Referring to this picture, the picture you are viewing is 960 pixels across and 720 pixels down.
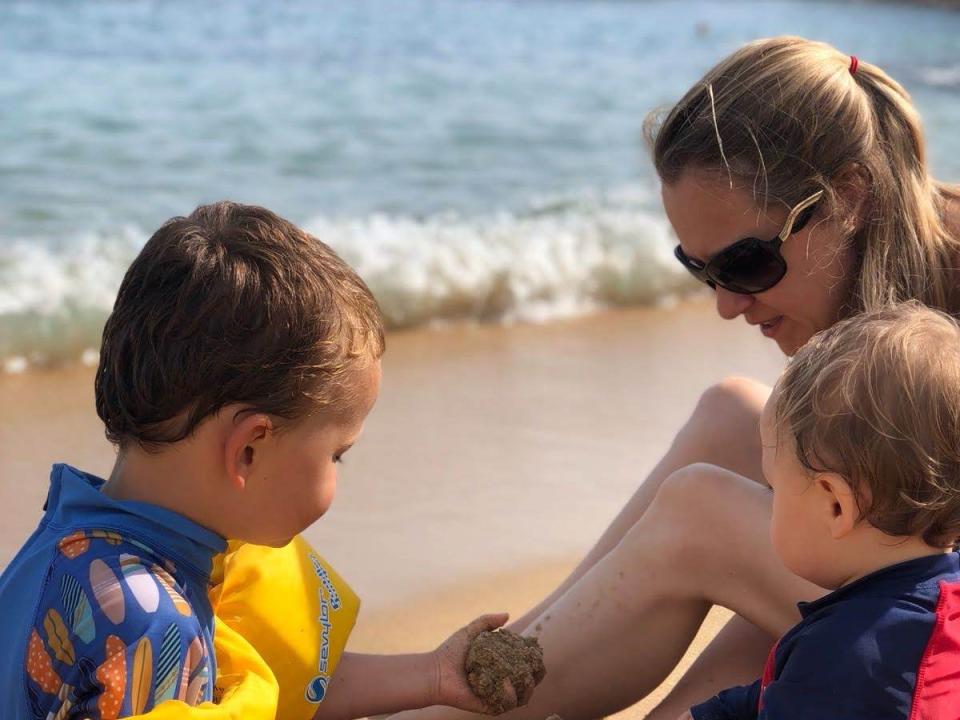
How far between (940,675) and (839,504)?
0.25 m

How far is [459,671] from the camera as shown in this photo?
86.0 inches

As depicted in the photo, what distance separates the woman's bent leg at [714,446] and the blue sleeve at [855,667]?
2.90 ft

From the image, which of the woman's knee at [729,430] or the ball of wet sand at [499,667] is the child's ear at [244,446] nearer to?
the ball of wet sand at [499,667]

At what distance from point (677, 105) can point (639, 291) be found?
3.43 m

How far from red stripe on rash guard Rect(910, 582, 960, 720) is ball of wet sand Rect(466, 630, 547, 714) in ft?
2.37

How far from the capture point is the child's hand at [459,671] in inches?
85.6

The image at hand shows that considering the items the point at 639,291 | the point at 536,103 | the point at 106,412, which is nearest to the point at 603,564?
the point at 106,412

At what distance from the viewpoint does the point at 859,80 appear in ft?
7.95

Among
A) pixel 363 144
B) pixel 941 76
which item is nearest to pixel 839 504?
pixel 363 144

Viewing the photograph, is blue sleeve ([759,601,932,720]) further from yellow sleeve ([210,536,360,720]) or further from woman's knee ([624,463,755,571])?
yellow sleeve ([210,536,360,720])

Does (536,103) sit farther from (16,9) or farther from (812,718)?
(812,718)

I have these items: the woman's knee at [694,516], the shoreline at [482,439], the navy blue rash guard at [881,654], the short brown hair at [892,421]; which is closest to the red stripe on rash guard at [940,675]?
the navy blue rash guard at [881,654]

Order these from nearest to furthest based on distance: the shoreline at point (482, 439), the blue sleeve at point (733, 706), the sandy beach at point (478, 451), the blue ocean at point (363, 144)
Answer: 1. the blue sleeve at point (733, 706)
2. the sandy beach at point (478, 451)
3. the shoreline at point (482, 439)
4. the blue ocean at point (363, 144)

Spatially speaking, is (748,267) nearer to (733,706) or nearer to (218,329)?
(733,706)
